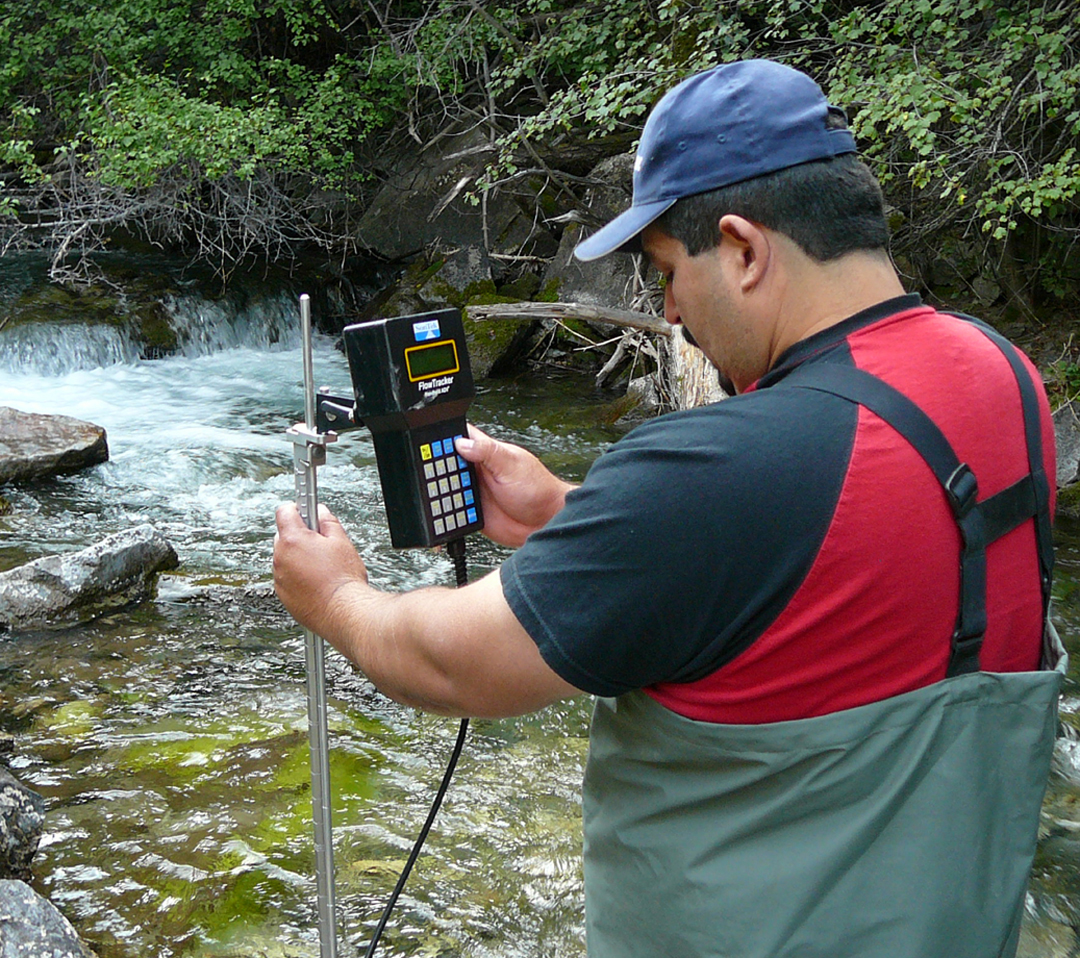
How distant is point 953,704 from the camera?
43.4 inches

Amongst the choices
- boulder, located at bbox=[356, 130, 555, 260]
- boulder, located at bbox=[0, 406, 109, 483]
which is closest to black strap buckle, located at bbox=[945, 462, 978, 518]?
boulder, located at bbox=[0, 406, 109, 483]

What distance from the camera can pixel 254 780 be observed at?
11.7ft

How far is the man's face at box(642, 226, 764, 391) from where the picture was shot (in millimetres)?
1209

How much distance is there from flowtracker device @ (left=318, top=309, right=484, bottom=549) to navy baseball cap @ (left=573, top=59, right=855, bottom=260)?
0.43 metres

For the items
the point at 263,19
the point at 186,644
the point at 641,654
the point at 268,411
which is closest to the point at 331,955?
the point at 641,654

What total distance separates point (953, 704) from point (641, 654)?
32cm

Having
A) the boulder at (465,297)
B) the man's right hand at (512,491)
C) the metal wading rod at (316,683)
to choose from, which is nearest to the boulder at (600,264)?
the boulder at (465,297)

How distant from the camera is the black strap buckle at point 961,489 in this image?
106 cm

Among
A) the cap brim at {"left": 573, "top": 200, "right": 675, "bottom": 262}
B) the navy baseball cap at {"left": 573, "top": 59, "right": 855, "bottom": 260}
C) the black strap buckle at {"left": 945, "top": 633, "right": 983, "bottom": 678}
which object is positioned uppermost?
the navy baseball cap at {"left": 573, "top": 59, "right": 855, "bottom": 260}

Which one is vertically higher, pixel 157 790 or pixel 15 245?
pixel 15 245

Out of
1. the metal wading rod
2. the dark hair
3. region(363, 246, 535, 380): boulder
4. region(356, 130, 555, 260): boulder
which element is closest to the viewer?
the dark hair

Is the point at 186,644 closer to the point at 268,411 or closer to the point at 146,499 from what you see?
the point at 146,499

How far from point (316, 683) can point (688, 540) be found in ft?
2.52

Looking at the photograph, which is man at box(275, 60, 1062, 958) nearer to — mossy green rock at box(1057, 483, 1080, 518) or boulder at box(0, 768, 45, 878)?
boulder at box(0, 768, 45, 878)
